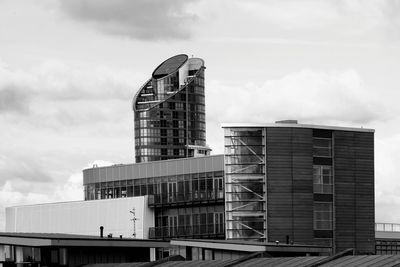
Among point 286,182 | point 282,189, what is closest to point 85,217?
point 282,189

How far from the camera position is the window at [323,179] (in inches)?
6043

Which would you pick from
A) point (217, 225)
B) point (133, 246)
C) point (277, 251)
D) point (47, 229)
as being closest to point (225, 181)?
point (217, 225)

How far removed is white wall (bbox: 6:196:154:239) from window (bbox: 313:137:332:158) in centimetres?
2778

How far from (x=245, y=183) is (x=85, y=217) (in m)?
33.8

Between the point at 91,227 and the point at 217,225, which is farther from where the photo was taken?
the point at 91,227

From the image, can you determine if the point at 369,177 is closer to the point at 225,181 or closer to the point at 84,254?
the point at 225,181

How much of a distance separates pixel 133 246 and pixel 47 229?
291 feet

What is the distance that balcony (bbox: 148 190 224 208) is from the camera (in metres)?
160

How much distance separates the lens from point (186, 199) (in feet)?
544

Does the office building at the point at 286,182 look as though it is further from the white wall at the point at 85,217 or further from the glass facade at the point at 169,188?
the white wall at the point at 85,217

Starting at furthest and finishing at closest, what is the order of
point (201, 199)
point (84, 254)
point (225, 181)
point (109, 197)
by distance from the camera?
1. point (109, 197)
2. point (201, 199)
3. point (225, 181)
4. point (84, 254)

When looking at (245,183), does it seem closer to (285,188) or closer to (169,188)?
(285,188)

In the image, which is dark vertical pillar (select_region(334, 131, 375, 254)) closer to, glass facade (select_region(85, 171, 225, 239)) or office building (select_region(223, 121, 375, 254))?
office building (select_region(223, 121, 375, 254))

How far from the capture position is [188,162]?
167m
